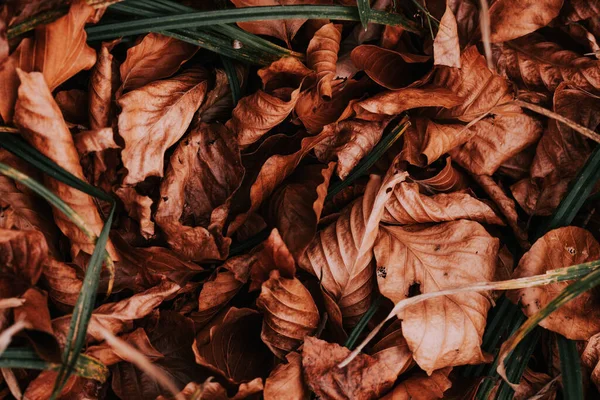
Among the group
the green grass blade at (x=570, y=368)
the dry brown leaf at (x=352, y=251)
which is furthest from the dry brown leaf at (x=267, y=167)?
the green grass blade at (x=570, y=368)

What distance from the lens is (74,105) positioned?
38.7 inches

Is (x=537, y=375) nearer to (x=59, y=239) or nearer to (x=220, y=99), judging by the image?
(x=220, y=99)

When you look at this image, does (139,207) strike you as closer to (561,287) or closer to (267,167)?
(267,167)

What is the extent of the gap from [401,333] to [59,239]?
0.61 m

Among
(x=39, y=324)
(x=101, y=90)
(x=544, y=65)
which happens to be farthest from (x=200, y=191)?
(x=544, y=65)

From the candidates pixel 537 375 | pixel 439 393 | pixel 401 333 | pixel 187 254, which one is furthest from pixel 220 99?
pixel 537 375

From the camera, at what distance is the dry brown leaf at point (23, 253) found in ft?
2.88

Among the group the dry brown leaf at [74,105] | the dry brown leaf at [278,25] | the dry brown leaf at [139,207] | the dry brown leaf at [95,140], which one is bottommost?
the dry brown leaf at [139,207]

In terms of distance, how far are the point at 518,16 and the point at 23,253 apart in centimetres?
93

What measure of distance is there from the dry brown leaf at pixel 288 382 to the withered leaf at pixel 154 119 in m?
0.39

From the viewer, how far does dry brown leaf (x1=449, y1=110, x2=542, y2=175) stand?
3.46 feet

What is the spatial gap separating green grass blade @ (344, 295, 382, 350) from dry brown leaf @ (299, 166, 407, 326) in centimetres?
2

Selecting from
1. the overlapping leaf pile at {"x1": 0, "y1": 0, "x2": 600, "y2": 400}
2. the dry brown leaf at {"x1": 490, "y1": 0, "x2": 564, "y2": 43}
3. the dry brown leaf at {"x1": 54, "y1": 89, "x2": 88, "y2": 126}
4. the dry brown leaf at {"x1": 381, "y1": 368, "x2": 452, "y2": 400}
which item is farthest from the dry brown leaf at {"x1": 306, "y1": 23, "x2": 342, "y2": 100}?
the dry brown leaf at {"x1": 381, "y1": 368, "x2": 452, "y2": 400}

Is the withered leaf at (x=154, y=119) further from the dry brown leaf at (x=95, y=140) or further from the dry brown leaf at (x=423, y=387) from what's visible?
the dry brown leaf at (x=423, y=387)
